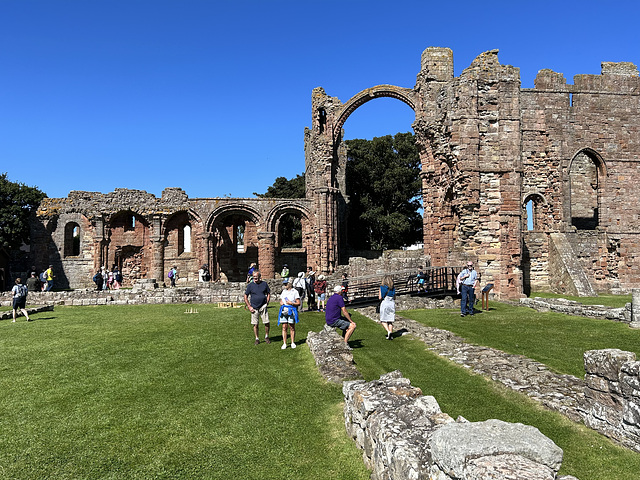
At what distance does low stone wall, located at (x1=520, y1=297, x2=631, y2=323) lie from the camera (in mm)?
9897

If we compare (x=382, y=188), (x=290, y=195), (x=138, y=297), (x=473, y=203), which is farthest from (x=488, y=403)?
(x=290, y=195)

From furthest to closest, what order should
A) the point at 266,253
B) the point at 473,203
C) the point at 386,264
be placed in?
the point at 266,253
the point at 386,264
the point at 473,203

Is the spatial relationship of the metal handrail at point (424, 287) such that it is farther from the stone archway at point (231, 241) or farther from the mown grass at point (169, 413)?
the stone archway at point (231, 241)

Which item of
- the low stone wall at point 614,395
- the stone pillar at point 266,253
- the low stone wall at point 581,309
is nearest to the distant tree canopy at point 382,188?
the stone pillar at point 266,253

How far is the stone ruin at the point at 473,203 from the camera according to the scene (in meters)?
14.7

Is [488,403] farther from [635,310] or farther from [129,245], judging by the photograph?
[129,245]

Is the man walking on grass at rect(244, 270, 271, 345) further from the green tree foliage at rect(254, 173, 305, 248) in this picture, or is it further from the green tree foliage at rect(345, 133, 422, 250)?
the green tree foliage at rect(254, 173, 305, 248)

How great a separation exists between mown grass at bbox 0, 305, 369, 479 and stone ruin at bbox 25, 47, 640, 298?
1019cm

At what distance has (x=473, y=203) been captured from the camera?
48.3 feet

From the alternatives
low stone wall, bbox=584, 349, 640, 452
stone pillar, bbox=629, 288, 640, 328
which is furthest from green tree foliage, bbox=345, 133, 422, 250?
low stone wall, bbox=584, 349, 640, 452

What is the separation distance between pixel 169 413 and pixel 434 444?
3.39 m

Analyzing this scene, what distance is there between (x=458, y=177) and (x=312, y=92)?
16908 mm

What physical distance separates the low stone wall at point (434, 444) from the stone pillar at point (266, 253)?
24028 mm

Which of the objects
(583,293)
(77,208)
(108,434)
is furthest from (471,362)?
(77,208)
